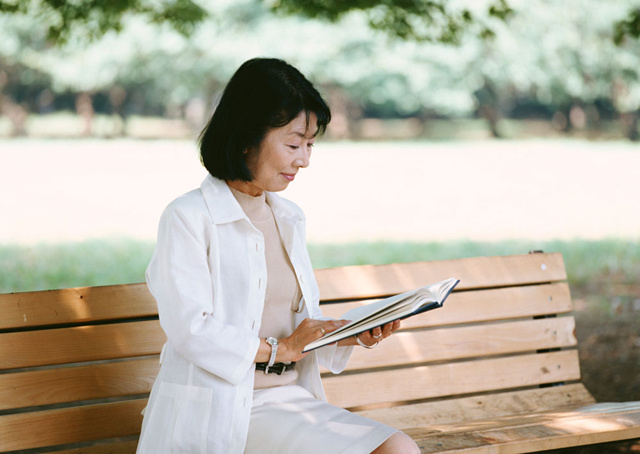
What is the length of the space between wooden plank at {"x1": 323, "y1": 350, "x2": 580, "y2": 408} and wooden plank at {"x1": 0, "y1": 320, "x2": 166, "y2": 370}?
775mm

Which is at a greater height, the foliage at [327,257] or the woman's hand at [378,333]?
the woman's hand at [378,333]

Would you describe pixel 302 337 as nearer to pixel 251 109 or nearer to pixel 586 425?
pixel 251 109

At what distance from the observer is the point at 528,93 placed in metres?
27.4

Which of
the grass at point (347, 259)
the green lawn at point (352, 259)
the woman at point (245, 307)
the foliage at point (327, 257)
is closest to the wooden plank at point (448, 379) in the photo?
the woman at point (245, 307)

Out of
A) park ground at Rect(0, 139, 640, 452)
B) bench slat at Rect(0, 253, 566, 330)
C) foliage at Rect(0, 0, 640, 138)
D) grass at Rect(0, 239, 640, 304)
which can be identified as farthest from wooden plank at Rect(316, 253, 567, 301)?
foliage at Rect(0, 0, 640, 138)

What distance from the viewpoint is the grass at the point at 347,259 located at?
29.1 ft

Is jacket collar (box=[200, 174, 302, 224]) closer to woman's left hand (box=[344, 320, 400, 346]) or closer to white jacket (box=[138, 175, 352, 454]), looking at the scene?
white jacket (box=[138, 175, 352, 454])

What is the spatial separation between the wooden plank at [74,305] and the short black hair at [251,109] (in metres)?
0.76

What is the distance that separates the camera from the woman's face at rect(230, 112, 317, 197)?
105 inches

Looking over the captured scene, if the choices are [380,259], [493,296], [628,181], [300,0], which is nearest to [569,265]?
[380,259]

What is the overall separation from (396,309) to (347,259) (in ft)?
25.1

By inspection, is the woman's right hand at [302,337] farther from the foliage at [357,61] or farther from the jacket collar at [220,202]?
the foliage at [357,61]

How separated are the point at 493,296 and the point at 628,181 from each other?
51.2 ft

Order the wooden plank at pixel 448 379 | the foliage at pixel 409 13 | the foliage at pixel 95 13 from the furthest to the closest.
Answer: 1. the foliage at pixel 409 13
2. the foliage at pixel 95 13
3. the wooden plank at pixel 448 379
